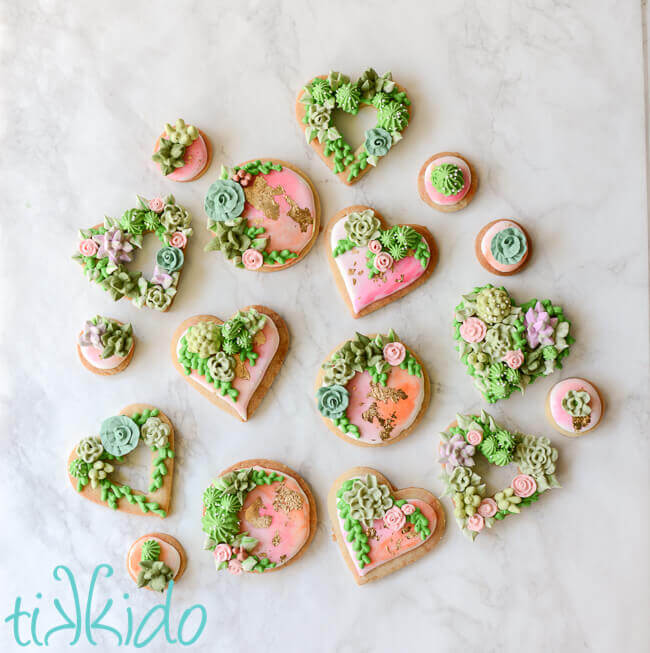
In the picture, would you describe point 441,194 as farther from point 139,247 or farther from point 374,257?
point 139,247

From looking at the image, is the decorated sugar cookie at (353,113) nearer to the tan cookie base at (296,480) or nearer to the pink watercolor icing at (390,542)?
the tan cookie base at (296,480)

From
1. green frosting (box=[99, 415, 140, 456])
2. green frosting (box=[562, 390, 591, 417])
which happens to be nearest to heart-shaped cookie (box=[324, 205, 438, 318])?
green frosting (box=[562, 390, 591, 417])

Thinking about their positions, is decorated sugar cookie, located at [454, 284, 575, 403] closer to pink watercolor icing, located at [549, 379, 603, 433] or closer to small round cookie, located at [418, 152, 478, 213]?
pink watercolor icing, located at [549, 379, 603, 433]

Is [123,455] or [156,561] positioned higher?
[123,455]

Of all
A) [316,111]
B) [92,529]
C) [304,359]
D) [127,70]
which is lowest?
[92,529]

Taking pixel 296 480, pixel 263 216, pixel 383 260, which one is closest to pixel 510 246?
pixel 383 260

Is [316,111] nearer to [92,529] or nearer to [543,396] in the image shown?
[543,396]

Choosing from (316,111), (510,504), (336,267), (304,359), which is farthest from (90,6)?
(510,504)
